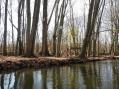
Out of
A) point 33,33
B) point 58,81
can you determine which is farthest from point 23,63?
point 58,81

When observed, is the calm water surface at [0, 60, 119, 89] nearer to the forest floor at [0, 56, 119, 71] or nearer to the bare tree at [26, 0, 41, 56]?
the forest floor at [0, 56, 119, 71]

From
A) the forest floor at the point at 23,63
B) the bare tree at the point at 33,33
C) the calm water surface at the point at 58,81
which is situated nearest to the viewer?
the calm water surface at the point at 58,81

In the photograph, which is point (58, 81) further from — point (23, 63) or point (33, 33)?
point (33, 33)

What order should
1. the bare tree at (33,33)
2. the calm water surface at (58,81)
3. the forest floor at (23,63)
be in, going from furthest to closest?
the bare tree at (33,33) → the forest floor at (23,63) → the calm water surface at (58,81)

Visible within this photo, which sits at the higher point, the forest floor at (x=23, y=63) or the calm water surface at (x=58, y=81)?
the forest floor at (x=23, y=63)

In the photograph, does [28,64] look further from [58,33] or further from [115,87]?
[58,33]

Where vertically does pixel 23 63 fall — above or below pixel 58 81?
above

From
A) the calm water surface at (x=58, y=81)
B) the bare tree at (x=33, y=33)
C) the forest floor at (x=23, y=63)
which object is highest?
the bare tree at (x=33, y=33)

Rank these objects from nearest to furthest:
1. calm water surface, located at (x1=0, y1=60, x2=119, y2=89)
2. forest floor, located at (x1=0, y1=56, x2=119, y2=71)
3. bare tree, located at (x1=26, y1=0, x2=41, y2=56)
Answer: calm water surface, located at (x1=0, y1=60, x2=119, y2=89) → forest floor, located at (x1=0, y1=56, x2=119, y2=71) → bare tree, located at (x1=26, y1=0, x2=41, y2=56)

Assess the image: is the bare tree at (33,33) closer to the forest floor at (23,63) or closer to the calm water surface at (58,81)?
the forest floor at (23,63)

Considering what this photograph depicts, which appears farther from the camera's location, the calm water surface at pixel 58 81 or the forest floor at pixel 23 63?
the forest floor at pixel 23 63

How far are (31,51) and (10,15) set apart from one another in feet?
52.1

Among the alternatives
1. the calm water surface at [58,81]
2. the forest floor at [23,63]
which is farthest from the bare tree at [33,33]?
the calm water surface at [58,81]

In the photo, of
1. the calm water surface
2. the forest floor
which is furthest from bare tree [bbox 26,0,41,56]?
the calm water surface
